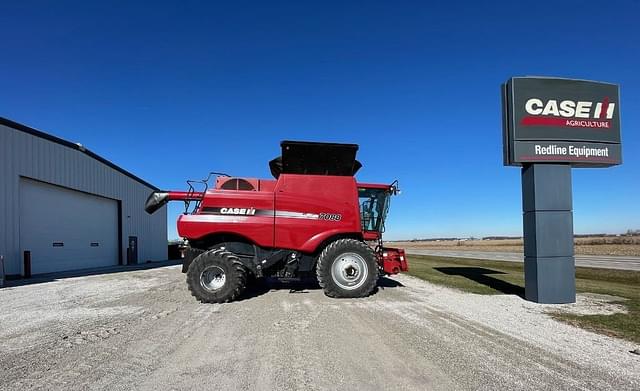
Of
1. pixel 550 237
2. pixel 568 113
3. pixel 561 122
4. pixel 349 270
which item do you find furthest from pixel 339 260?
pixel 568 113

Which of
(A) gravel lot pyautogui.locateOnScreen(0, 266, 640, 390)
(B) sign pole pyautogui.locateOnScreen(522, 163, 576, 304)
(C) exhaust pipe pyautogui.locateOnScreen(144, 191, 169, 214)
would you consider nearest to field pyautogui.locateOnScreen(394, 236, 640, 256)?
(B) sign pole pyautogui.locateOnScreen(522, 163, 576, 304)

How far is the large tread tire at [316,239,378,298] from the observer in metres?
10.3

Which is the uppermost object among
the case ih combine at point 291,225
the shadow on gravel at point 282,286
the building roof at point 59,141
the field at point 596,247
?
the building roof at point 59,141

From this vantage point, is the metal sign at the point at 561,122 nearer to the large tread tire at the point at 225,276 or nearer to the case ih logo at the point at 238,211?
the case ih logo at the point at 238,211

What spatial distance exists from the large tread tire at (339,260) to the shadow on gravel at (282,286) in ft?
2.85

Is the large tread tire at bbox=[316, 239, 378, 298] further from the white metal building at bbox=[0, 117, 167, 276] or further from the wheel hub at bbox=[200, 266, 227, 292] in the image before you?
the white metal building at bbox=[0, 117, 167, 276]

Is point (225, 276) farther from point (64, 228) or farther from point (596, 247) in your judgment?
point (596, 247)

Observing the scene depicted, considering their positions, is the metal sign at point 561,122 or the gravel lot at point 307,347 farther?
the metal sign at point 561,122

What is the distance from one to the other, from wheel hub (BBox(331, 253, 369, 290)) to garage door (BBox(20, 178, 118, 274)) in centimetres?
1641

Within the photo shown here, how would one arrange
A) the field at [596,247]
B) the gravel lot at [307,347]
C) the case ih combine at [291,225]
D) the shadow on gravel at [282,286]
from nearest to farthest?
the gravel lot at [307,347] < the case ih combine at [291,225] < the shadow on gravel at [282,286] < the field at [596,247]

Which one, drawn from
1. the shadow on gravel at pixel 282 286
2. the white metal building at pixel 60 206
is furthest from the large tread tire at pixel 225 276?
the white metal building at pixel 60 206

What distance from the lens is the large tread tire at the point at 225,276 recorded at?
980cm

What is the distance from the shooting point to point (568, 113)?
33.3 ft

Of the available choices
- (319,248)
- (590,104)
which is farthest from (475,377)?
(590,104)
